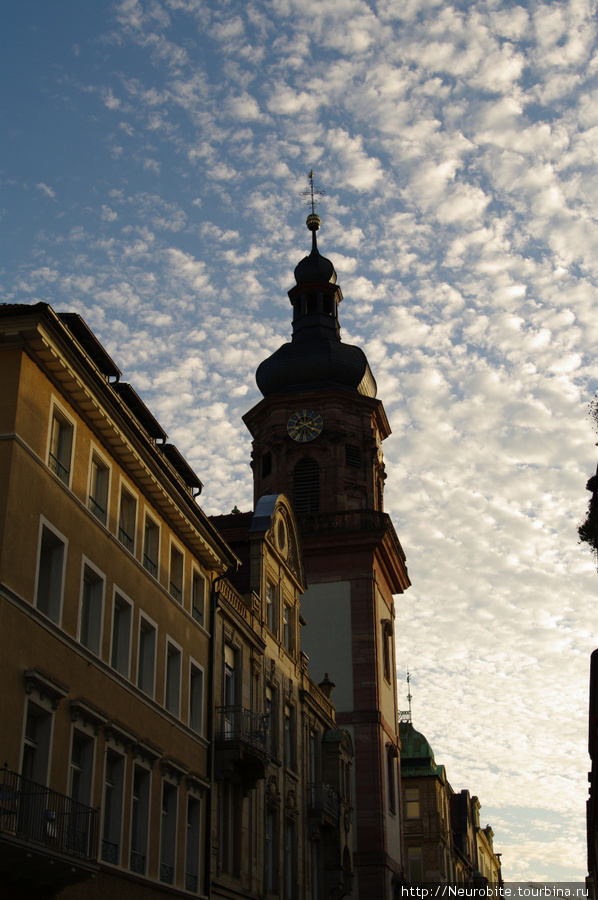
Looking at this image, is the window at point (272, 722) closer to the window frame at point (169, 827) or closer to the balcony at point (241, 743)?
the balcony at point (241, 743)

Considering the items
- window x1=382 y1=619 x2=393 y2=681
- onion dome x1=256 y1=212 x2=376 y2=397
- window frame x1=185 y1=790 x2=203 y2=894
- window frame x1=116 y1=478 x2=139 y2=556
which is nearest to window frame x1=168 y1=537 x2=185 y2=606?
window frame x1=116 y1=478 x2=139 y2=556

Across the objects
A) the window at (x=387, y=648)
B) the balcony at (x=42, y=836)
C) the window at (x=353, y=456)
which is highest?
the window at (x=353, y=456)

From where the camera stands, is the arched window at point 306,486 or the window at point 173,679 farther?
the arched window at point 306,486

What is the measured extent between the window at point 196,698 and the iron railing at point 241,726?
1.02m

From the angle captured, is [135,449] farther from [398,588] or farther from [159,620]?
[398,588]

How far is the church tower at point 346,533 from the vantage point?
5056 cm

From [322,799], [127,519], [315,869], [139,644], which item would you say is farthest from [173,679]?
[315,869]

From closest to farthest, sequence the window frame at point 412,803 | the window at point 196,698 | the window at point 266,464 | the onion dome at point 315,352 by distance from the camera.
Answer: the window at point 196,698
the window at point 266,464
the onion dome at point 315,352
the window frame at point 412,803

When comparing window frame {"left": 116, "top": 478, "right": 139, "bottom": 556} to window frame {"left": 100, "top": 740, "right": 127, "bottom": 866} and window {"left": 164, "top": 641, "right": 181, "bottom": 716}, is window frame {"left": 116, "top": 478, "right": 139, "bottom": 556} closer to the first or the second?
window {"left": 164, "top": 641, "right": 181, "bottom": 716}

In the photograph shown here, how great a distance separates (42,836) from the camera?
1817 centimetres

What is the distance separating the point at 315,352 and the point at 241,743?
1520 inches

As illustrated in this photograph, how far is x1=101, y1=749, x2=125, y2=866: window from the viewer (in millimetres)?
22156

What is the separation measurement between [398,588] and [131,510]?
37.1 metres

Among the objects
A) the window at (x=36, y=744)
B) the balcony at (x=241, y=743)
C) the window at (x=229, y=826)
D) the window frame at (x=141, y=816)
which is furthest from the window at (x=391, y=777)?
the window at (x=36, y=744)
